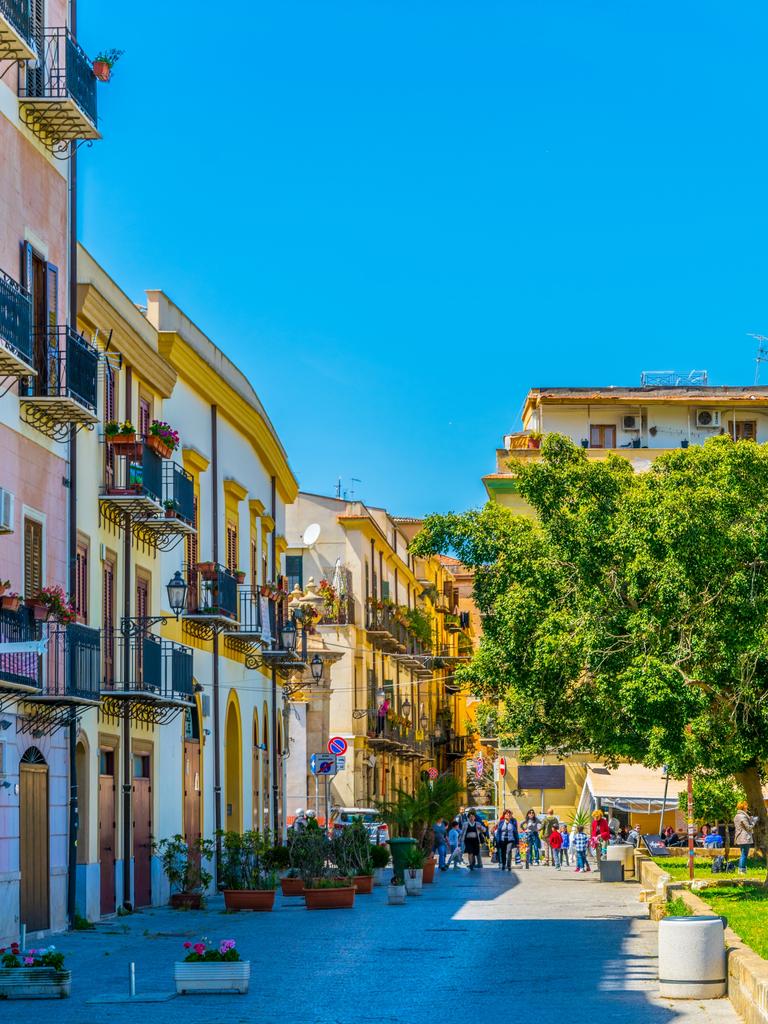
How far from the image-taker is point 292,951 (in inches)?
806

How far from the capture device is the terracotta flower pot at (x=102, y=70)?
24.3 meters

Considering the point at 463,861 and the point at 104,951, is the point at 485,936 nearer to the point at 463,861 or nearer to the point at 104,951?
the point at 104,951

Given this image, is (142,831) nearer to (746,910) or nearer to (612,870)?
(746,910)

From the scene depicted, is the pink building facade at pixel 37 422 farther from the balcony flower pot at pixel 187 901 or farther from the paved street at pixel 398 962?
the balcony flower pot at pixel 187 901

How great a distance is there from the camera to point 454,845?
49406mm

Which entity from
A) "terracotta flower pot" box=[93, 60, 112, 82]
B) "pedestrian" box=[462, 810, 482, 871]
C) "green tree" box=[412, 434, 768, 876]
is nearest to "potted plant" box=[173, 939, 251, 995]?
"green tree" box=[412, 434, 768, 876]

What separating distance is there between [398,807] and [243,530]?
741cm

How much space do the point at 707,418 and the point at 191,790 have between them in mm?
39652

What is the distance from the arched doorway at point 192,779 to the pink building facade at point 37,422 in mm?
9112

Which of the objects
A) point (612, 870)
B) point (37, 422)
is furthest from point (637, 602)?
point (37, 422)

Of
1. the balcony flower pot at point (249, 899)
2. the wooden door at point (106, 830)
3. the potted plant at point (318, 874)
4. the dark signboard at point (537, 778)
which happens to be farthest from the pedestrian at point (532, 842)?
the wooden door at point (106, 830)

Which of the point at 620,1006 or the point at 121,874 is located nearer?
the point at 620,1006

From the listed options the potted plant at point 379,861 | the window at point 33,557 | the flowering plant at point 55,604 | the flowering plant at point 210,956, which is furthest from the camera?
the potted plant at point 379,861

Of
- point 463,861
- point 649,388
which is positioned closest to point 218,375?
point 463,861
